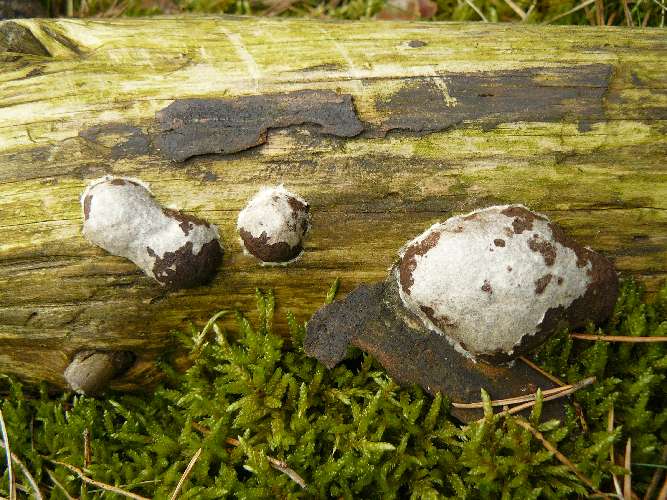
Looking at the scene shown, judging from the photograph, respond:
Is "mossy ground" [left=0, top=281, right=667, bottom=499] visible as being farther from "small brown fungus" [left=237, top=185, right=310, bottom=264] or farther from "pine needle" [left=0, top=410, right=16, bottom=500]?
"small brown fungus" [left=237, top=185, right=310, bottom=264]

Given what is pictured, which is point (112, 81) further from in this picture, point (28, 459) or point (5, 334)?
point (28, 459)

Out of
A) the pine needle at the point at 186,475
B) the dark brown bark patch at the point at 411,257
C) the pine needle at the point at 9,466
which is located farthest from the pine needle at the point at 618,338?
the pine needle at the point at 9,466

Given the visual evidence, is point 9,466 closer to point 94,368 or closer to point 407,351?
point 94,368

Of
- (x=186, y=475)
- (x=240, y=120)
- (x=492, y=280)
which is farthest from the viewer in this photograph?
(x=186, y=475)

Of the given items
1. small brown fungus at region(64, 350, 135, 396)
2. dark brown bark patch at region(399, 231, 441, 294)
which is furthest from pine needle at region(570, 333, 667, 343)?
small brown fungus at region(64, 350, 135, 396)

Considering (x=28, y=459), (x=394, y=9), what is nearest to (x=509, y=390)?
(x=28, y=459)

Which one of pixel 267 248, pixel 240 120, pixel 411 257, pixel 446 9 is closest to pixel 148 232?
pixel 267 248

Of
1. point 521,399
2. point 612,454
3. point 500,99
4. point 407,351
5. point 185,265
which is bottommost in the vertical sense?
point 612,454
